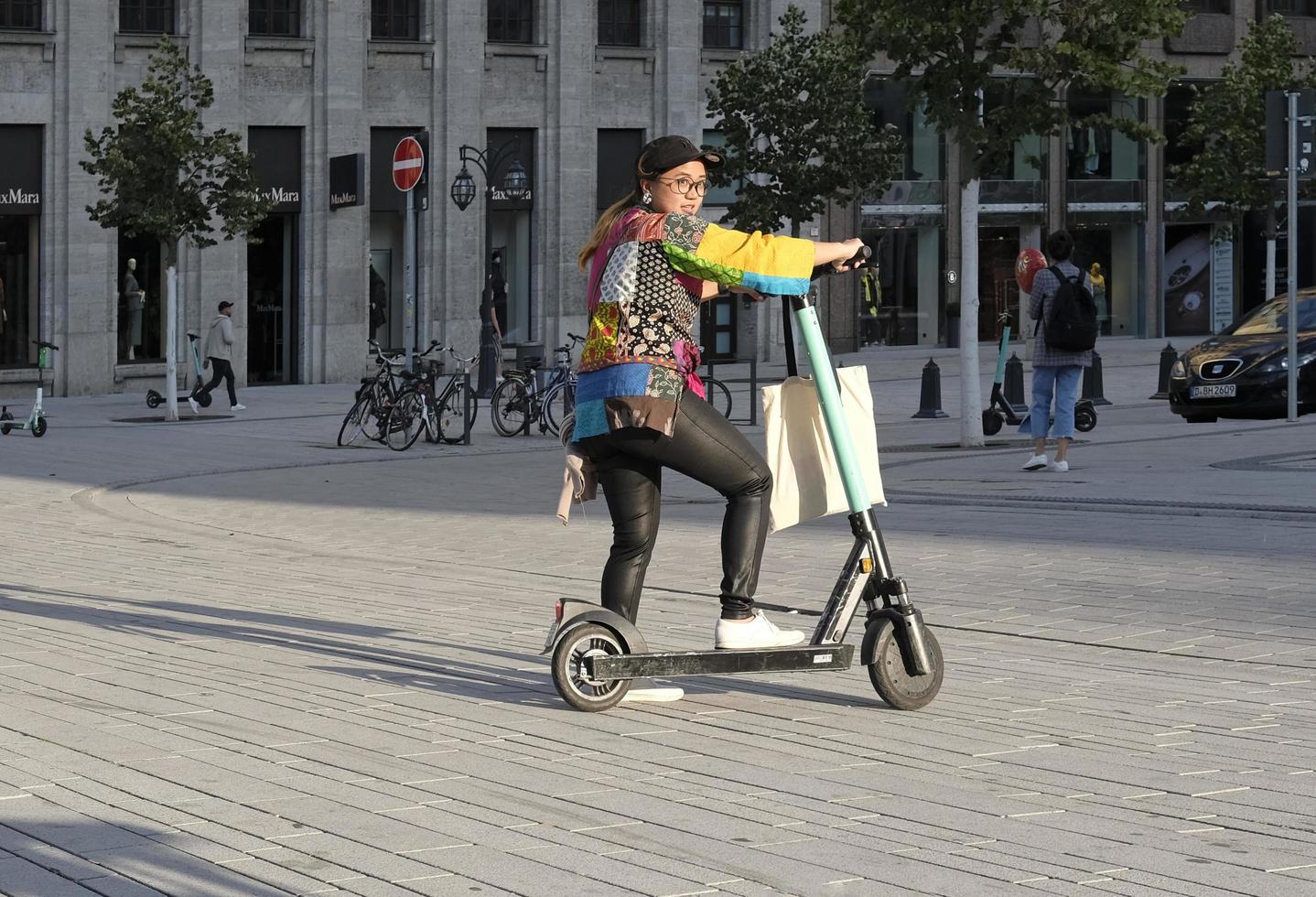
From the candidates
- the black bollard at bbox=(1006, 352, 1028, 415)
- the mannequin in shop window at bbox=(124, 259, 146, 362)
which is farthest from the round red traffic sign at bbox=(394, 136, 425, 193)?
the mannequin in shop window at bbox=(124, 259, 146, 362)

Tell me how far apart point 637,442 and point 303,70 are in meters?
29.4

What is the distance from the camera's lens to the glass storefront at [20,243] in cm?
3256

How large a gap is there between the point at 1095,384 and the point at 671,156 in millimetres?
21216

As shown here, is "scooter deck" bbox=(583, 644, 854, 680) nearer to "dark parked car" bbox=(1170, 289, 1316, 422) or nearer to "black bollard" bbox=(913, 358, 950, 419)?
"dark parked car" bbox=(1170, 289, 1316, 422)

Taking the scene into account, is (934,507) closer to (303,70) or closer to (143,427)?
(143,427)

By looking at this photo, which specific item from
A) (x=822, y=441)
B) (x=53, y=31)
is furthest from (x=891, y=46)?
(x=53, y=31)

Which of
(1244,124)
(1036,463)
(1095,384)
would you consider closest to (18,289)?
(1095,384)

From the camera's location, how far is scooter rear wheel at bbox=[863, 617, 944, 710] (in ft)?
22.3

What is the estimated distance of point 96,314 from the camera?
109 feet

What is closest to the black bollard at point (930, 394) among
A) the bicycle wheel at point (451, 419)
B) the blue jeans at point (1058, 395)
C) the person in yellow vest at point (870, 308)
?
the bicycle wheel at point (451, 419)

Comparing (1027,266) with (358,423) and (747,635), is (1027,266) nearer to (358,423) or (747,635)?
(358,423)

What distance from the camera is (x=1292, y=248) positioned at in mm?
20797

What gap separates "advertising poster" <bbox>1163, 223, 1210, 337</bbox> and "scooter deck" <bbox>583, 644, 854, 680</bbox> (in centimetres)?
4322

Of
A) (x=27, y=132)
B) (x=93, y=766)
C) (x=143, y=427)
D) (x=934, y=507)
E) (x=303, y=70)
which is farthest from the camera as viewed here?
(x=303, y=70)
